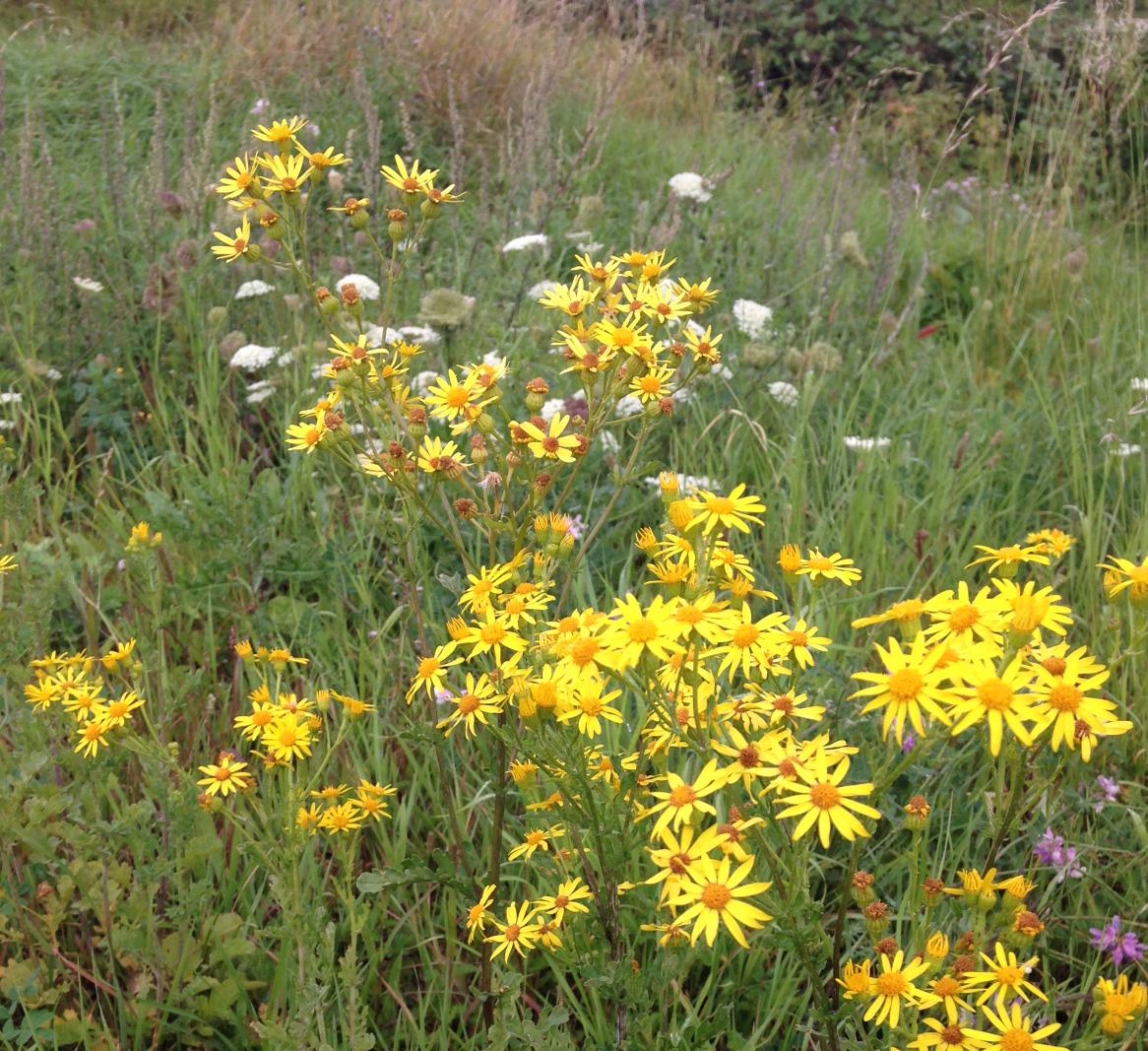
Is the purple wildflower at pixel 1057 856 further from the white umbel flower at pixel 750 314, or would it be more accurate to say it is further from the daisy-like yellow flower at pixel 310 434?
the white umbel flower at pixel 750 314

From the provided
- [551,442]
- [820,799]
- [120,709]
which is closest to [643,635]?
[820,799]

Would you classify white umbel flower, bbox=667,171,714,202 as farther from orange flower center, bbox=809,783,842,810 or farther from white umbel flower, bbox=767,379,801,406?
orange flower center, bbox=809,783,842,810

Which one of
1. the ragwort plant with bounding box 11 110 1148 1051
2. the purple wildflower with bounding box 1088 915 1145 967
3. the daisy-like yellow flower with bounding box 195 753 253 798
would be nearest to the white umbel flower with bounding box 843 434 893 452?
the ragwort plant with bounding box 11 110 1148 1051

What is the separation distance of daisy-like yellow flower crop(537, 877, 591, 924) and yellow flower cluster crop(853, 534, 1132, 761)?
0.44 m

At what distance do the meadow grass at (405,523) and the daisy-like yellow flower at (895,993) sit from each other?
106 mm

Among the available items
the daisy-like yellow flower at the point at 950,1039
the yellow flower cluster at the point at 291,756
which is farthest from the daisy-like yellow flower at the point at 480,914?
the daisy-like yellow flower at the point at 950,1039

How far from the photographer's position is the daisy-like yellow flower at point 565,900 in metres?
1.30

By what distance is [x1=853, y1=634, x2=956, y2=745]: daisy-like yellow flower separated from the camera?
1.03 meters

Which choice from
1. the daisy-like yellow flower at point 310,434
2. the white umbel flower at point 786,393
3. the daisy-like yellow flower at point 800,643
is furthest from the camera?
the white umbel flower at point 786,393

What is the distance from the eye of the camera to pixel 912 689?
1.05 metres

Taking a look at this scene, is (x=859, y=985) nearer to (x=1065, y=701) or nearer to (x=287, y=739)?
(x=1065, y=701)

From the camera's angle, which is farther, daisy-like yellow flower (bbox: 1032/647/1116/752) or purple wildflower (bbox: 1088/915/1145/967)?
purple wildflower (bbox: 1088/915/1145/967)

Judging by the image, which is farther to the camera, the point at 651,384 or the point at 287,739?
the point at 651,384

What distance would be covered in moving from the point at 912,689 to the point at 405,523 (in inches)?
32.4
